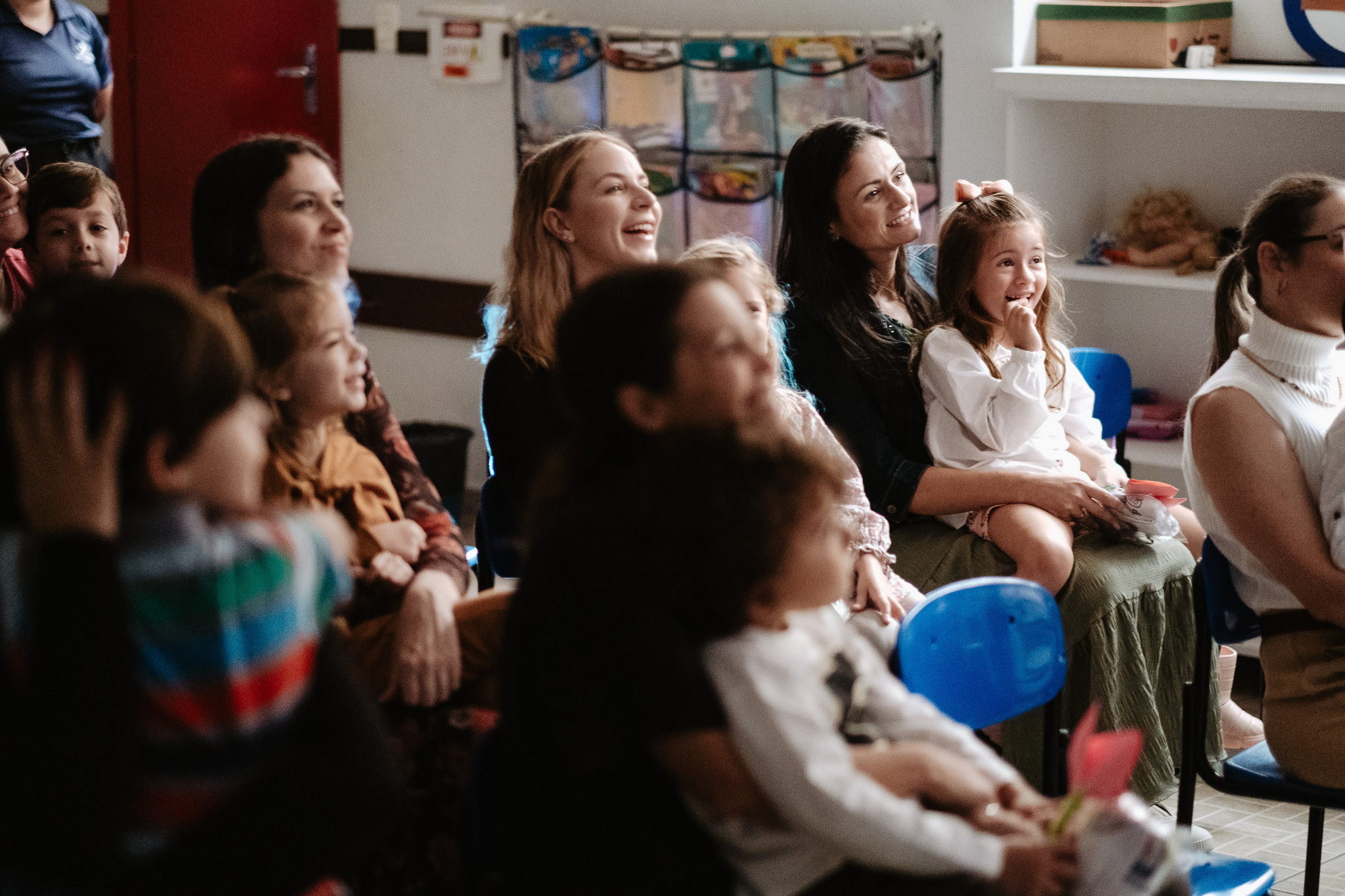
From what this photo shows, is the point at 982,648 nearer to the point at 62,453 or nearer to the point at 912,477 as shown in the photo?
the point at 912,477

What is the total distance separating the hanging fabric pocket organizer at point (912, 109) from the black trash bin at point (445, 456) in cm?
178

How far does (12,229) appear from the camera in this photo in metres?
2.70

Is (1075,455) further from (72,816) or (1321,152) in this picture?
(72,816)

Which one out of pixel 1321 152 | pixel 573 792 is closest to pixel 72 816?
pixel 573 792

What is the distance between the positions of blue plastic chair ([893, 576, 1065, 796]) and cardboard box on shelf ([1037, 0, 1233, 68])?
225cm

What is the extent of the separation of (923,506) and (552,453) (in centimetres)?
144

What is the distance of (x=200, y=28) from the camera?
5.20 metres

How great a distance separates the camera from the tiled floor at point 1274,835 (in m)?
2.58

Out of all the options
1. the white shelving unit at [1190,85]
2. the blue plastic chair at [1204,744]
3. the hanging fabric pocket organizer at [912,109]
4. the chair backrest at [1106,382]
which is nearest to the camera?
the blue plastic chair at [1204,744]

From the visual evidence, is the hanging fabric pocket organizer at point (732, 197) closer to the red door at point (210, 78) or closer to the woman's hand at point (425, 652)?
the red door at point (210, 78)

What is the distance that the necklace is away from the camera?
222 cm

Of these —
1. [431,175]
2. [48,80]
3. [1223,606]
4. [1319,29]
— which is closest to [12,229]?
[48,80]

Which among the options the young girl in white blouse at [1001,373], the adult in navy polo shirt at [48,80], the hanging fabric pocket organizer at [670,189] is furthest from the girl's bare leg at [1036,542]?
the adult in navy polo shirt at [48,80]

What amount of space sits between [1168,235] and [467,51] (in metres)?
2.47
